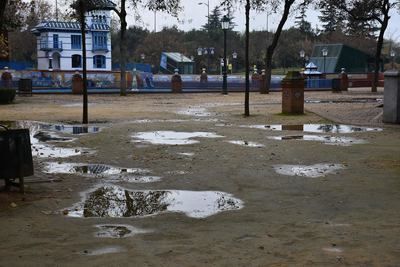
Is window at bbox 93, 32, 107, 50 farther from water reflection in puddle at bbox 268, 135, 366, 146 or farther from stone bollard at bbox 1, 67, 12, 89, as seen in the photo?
water reflection in puddle at bbox 268, 135, 366, 146

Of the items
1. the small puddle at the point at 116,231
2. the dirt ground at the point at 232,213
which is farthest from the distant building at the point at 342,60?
the small puddle at the point at 116,231

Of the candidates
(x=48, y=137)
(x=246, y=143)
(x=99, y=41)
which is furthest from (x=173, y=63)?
(x=246, y=143)

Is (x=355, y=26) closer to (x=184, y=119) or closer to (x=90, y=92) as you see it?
(x=90, y=92)

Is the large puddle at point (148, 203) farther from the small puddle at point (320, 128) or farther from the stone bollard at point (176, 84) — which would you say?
the stone bollard at point (176, 84)

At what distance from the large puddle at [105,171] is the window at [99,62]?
59.4 m

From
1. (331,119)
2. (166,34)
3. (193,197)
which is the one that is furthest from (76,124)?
(166,34)

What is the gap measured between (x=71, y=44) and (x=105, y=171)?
60.1 m

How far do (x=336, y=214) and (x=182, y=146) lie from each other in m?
6.44

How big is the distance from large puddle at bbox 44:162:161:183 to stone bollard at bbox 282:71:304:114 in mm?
12143

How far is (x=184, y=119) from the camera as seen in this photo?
20234 mm

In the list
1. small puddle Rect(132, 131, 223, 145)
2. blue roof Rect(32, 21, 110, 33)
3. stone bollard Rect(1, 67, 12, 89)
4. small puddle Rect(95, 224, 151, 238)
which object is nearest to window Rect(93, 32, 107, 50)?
blue roof Rect(32, 21, 110, 33)

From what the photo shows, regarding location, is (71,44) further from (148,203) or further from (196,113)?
(148,203)

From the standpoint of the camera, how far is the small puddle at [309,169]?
9.38 meters

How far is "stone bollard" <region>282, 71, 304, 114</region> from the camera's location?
21094mm
